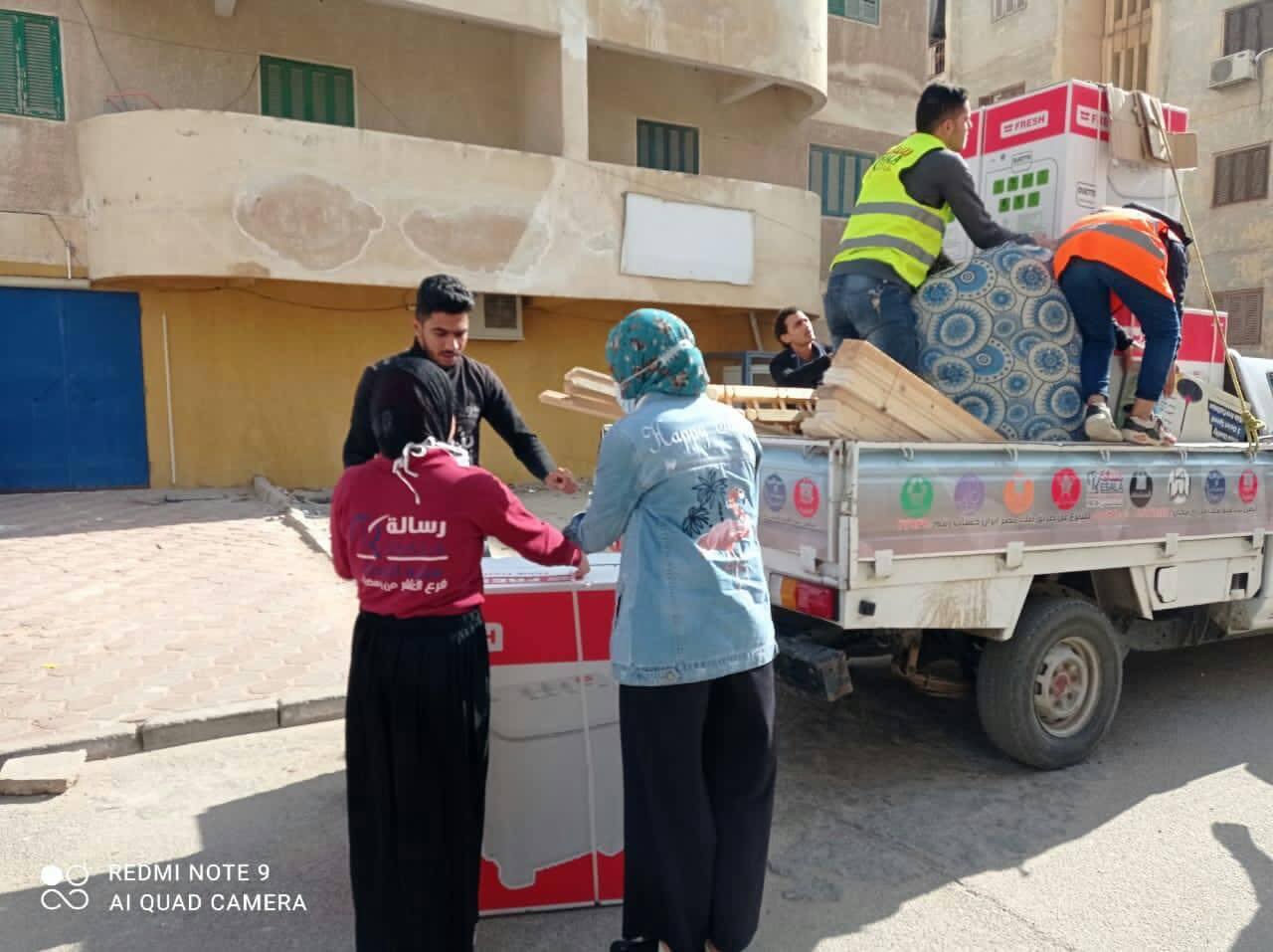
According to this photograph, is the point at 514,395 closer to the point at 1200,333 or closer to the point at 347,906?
the point at 1200,333

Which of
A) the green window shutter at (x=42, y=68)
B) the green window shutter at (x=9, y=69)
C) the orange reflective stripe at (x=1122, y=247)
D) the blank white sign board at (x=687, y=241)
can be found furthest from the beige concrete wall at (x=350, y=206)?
the orange reflective stripe at (x=1122, y=247)

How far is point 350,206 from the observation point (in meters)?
11.0

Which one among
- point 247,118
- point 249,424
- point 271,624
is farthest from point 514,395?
point 271,624

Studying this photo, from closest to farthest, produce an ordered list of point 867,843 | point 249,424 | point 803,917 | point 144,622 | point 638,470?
point 638,470 → point 803,917 → point 867,843 → point 144,622 → point 249,424

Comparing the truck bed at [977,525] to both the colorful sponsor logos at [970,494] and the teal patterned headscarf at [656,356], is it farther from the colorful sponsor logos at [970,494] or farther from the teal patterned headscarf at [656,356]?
the teal patterned headscarf at [656,356]

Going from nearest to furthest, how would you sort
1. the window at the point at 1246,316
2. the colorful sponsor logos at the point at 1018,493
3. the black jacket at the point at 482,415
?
1. the black jacket at the point at 482,415
2. the colorful sponsor logos at the point at 1018,493
3. the window at the point at 1246,316

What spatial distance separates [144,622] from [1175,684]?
6251mm

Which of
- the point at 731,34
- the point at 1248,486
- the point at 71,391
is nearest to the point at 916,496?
the point at 1248,486

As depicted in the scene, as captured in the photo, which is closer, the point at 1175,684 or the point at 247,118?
the point at 1175,684

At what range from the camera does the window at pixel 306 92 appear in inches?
473

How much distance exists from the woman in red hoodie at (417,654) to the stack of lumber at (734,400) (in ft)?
4.42

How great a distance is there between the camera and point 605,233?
12.7 metres

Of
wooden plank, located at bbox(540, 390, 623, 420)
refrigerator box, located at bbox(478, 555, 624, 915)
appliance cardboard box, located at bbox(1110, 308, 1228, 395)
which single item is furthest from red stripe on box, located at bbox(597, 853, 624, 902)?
appliance cardboard box, located at bbox(1110, 308, 1228, 395)

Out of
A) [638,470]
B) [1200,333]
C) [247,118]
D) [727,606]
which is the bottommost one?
[727,606]
